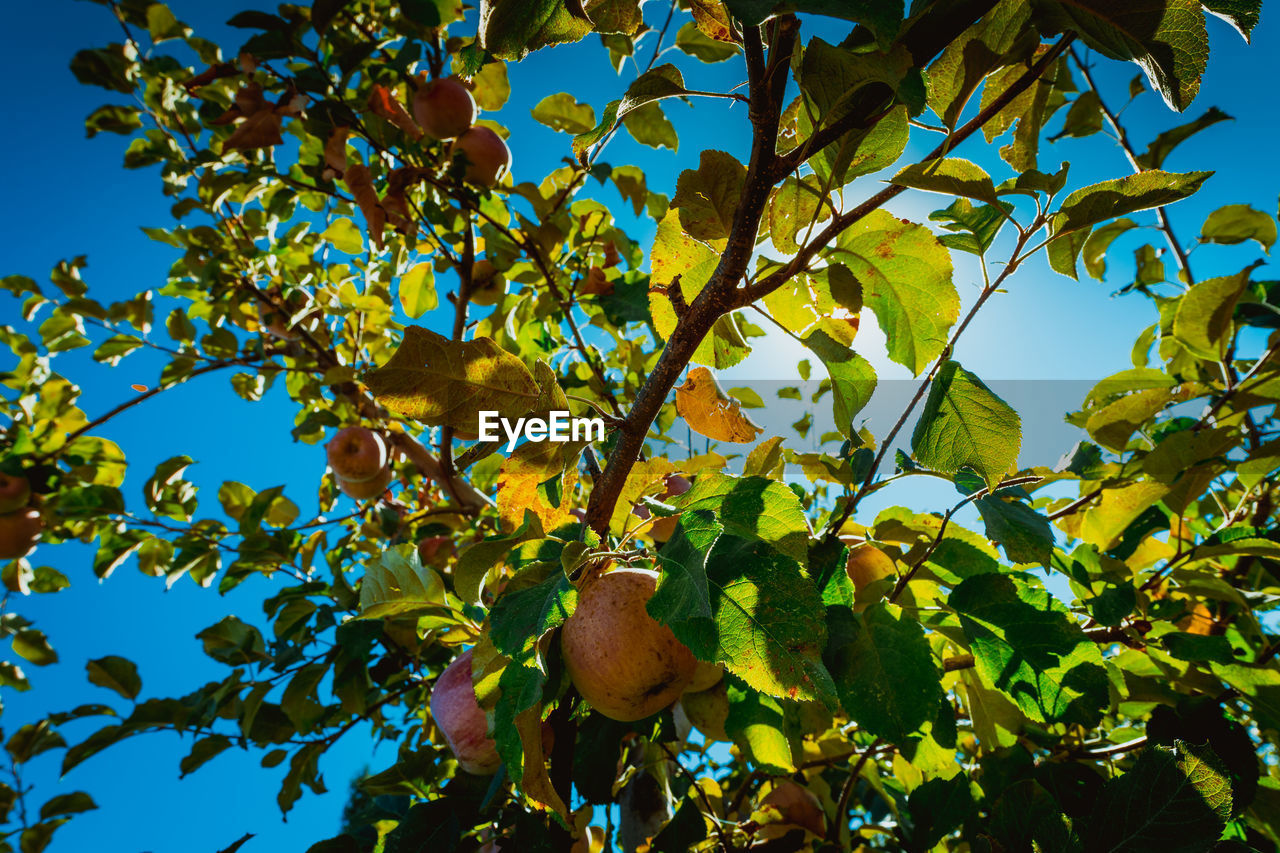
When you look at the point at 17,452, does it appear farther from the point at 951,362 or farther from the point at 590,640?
the point at 951,362

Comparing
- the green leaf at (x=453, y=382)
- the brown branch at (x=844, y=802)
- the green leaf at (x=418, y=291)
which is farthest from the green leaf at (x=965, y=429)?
the green leaf at (x=418, y=291)

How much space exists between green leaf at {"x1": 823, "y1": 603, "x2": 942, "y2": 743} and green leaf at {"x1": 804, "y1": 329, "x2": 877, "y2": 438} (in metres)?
0.22

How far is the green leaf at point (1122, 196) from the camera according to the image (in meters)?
0.56

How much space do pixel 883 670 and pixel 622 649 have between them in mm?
281

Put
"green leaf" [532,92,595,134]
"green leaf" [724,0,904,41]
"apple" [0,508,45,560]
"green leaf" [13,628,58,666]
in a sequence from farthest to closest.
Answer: "green leaf" [13,628,58,666]
"apple" [0,508,45,560]
"green leaf" [532,92,595,134]
"green leaf" [724,0,904,41]

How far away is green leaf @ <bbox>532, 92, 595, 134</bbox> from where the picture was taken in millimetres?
1742

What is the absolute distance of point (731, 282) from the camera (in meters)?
0.60

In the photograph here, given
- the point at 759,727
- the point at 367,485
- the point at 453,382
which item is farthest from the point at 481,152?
the point at 759,727

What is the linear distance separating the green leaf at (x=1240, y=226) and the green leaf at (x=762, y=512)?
1.59 m

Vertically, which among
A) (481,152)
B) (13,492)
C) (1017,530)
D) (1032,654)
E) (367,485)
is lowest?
(1032,654)

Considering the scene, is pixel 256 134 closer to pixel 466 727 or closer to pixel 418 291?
pixel 418 291

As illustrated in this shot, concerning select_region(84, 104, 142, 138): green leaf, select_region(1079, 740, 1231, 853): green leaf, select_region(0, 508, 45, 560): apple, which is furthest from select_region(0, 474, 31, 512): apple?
select_region(1079, 740, 1231, 853): green leaf

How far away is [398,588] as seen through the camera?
928mm

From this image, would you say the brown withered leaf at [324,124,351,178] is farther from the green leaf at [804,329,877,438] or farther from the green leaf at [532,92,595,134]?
the green leaf at [804,329,877,438]
